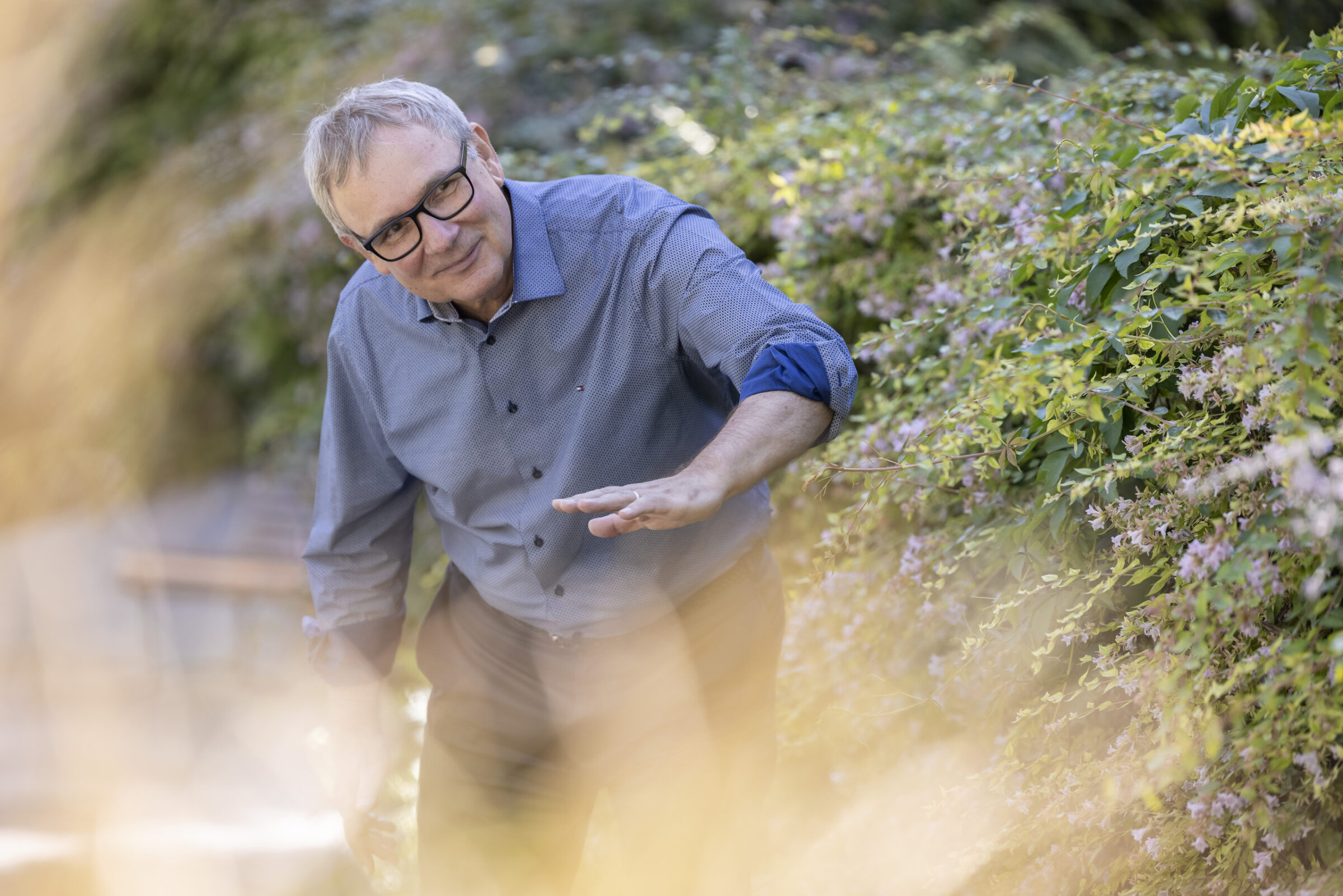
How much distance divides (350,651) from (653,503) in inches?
38.8

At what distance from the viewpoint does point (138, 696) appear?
4188mm

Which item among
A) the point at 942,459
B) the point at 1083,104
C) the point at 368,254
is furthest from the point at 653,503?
the point at 1083,104

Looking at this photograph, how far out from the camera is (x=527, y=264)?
1.71 m

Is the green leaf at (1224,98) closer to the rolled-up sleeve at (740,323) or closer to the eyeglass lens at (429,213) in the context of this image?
the rolled-up sleeve at (740,323)

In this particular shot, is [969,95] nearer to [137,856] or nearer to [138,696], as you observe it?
[137,856]

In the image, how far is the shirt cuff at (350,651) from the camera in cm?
198

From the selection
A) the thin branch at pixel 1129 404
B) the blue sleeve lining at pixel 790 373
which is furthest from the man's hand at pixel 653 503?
the thin branch at pixel 1129 404

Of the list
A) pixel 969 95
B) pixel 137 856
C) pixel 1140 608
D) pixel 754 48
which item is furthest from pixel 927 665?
pixel 137 856

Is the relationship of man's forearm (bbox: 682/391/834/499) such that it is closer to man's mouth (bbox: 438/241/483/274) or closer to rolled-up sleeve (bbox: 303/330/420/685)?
→ man's mouth (bbox: 438/241/483/274)

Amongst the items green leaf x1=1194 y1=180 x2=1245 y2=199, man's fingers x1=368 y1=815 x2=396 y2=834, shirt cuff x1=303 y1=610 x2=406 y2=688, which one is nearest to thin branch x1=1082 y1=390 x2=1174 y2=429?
green leaf x1=1194 y1=180 x2=1245 y2=199

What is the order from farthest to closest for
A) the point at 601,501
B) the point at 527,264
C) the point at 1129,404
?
the point at 527,264
the point at 1129,404
the point at 601,501

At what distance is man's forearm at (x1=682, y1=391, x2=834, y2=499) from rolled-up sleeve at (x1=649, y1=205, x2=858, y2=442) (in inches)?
0.7

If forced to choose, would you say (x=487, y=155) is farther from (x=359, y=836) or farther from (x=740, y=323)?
(x=359, y=836)

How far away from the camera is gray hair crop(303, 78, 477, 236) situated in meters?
1.60
